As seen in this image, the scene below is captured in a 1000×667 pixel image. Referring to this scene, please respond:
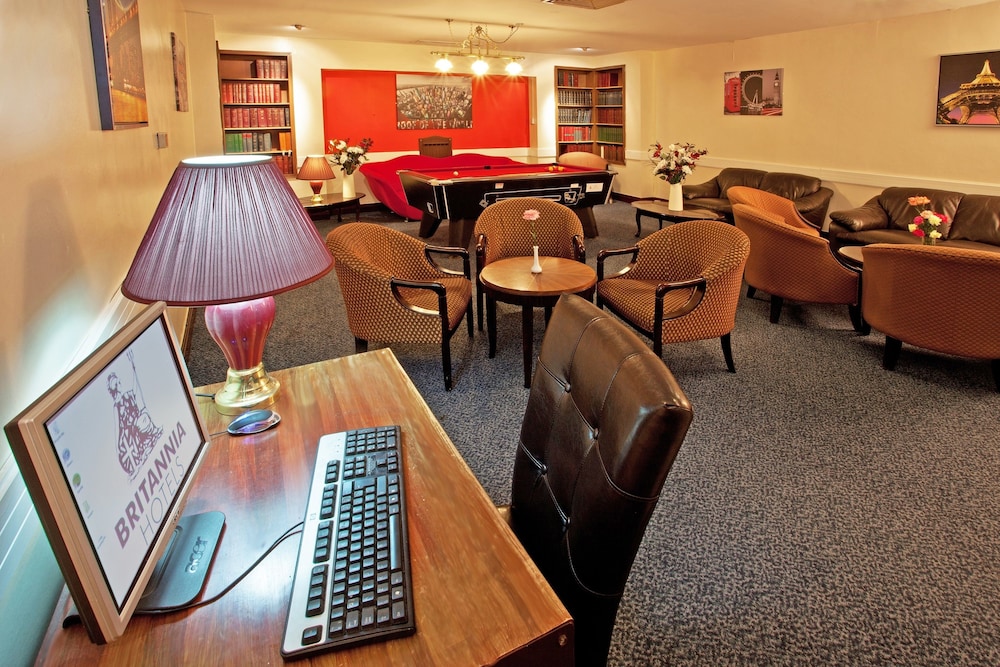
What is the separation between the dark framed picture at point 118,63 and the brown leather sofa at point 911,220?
211 inches

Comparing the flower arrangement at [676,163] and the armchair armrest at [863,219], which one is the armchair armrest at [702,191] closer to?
the flower arrangement at [676,163]

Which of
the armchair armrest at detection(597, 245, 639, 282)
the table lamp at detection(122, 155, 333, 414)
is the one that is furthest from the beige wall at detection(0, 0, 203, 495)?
the armchair armrest at detection(597, 245, 639, 282)

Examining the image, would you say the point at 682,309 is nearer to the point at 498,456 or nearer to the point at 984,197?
the point at 498,456

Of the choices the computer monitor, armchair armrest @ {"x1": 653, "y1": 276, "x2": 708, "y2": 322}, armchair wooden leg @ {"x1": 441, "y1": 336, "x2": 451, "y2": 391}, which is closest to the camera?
the computer monitor

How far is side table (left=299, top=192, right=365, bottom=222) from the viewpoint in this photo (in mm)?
7785

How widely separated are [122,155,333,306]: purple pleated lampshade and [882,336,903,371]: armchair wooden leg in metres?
3.33

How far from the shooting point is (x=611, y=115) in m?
10.3

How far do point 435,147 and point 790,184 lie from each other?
4.37 meters

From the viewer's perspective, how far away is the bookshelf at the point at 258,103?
7.94 meters

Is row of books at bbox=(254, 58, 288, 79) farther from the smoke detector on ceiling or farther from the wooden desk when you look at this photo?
the wooden desk

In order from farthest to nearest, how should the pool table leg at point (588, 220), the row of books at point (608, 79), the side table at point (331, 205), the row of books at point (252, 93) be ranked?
1. the row of books at point (608, 79)
2. the row of books at point (252, 93)
3. the side table at point (331, 205)
4. the pool table leg at point (588, 220)

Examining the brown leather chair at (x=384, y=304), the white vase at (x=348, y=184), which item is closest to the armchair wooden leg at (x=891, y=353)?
the brown leather chair at (x=384, y=304)

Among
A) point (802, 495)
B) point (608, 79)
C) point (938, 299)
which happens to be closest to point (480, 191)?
point (938, 299)

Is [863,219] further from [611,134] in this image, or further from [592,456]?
[592,456]
